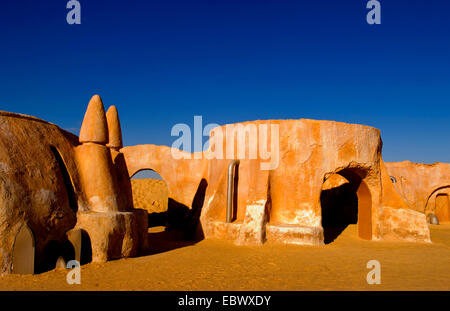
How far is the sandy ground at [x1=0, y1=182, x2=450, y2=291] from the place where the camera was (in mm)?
5074

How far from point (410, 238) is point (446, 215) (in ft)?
32.0

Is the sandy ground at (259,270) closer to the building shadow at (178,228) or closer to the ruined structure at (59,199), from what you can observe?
the building shadow at (178,228)

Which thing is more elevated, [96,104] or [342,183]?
[96,104]

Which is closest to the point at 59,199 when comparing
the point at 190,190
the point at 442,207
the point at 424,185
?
the point at 190,190

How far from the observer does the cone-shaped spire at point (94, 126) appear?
702 cm

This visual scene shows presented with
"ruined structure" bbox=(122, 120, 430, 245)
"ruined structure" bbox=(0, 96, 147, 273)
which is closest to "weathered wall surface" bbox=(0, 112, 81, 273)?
"ruined structure" bbox=(0, 96, 147, 273)

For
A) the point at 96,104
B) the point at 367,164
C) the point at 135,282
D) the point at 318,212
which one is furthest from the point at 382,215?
the point at 96,104

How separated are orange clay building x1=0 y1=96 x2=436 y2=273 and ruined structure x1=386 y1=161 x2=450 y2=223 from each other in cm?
475

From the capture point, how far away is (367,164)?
949 cm

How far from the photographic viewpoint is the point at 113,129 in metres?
8.81

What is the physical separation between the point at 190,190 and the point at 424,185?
38.1 feet

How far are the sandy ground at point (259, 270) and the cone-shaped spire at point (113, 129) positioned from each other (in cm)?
280

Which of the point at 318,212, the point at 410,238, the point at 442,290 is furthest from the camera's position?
the point at 410,238
